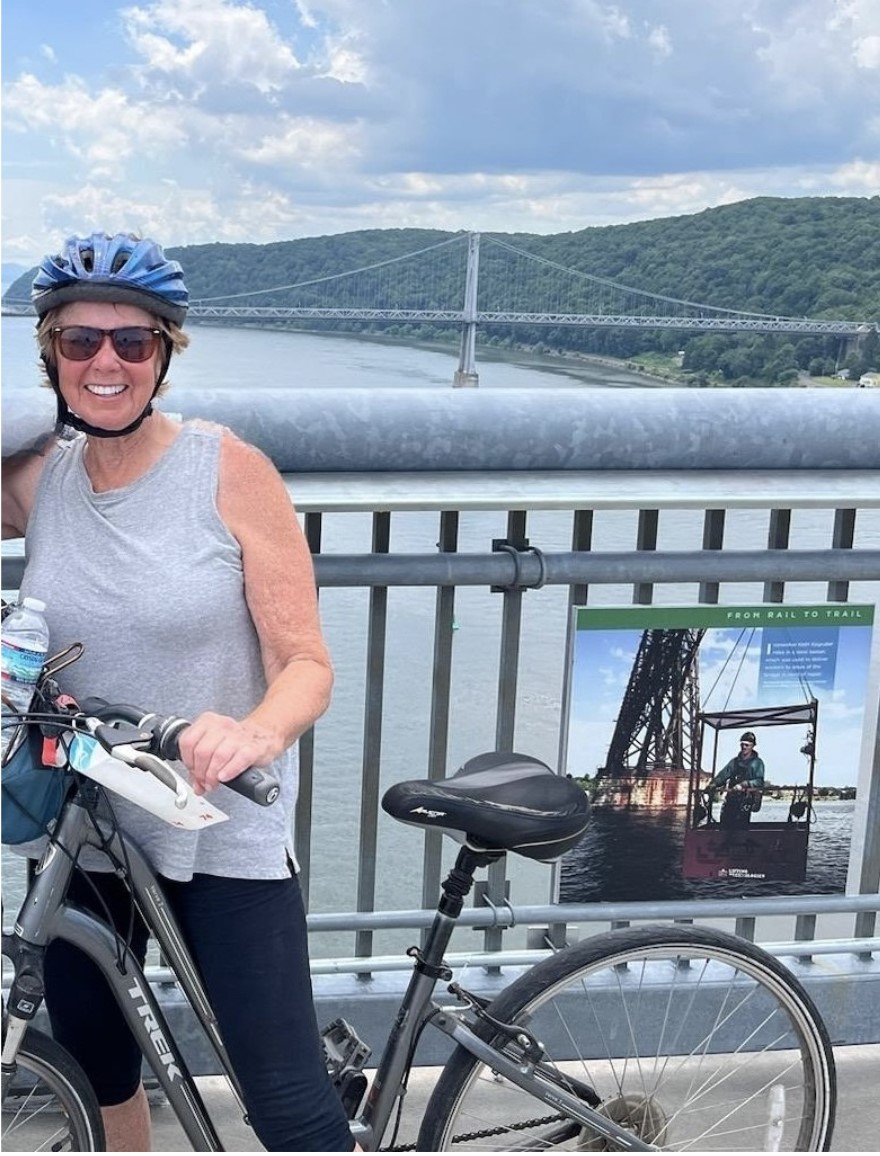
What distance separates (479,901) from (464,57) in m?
34.3

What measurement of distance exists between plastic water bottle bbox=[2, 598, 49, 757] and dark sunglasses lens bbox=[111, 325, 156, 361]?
32cm

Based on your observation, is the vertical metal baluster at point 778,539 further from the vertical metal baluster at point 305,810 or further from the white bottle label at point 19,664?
the white bottle label at point 19,664

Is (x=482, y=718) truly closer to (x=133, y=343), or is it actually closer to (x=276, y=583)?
(x=276, y=583)

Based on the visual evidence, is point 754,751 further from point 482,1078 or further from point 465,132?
point 465,132

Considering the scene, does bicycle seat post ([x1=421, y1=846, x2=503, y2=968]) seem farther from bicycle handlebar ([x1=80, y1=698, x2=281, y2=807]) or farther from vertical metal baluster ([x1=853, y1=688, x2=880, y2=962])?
vertical metal baluster ([x1=853, y1=688, x2=880, y2=962])

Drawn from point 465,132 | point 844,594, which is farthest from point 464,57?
point 844,594

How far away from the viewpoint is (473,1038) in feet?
7.18

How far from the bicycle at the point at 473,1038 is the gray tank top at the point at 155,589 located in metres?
0.14

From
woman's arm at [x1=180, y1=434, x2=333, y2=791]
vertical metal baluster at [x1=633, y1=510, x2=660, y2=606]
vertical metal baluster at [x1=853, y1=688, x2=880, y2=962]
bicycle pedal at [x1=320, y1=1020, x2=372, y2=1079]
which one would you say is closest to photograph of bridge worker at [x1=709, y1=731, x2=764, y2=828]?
vertical metal baluster at [x1=853, y1=688, x2=880, y2=962]

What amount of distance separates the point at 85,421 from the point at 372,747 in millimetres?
1303

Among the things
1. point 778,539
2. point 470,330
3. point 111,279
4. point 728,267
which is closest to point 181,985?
point 111,279

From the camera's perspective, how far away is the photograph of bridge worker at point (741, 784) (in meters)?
3.02

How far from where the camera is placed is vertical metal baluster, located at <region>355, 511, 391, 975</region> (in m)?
2.84

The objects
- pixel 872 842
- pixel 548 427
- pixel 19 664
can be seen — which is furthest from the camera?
pixel 872 842
